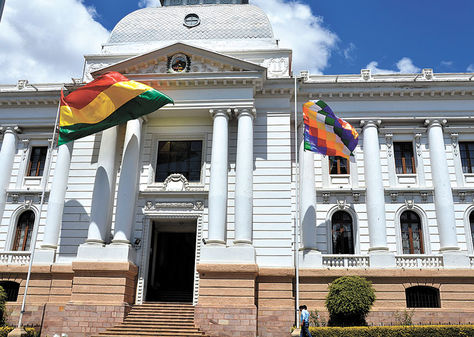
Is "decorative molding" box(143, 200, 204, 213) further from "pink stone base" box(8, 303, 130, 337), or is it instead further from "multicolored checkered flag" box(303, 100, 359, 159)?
"multicolored checkered flag" box(303, 100, 359, 159)

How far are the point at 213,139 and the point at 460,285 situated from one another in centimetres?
1544

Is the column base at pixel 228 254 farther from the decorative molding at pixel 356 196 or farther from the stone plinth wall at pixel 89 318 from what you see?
the decorative molding at pixel 356 196

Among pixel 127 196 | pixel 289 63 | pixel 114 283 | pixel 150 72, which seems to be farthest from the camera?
pixel 289 63

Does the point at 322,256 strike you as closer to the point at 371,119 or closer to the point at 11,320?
the point at 371,119

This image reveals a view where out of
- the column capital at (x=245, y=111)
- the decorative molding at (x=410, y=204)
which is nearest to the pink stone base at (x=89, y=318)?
the column capital at (x=245, y=111)

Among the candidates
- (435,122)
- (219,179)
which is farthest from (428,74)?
(219,179)

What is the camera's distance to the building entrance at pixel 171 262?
2609 cm

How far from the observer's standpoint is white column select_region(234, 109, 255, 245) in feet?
77.8

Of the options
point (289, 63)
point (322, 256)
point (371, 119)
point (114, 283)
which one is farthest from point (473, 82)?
point (114, 283)

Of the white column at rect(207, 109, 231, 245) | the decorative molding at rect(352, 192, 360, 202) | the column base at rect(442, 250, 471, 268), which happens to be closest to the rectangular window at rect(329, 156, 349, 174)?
the decorative molding at rect(352, 192, 360, 202)

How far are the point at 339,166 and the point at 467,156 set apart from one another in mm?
7860

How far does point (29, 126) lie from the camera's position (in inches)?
1156

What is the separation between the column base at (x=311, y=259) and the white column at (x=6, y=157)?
18730mm

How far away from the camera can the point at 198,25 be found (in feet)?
102
